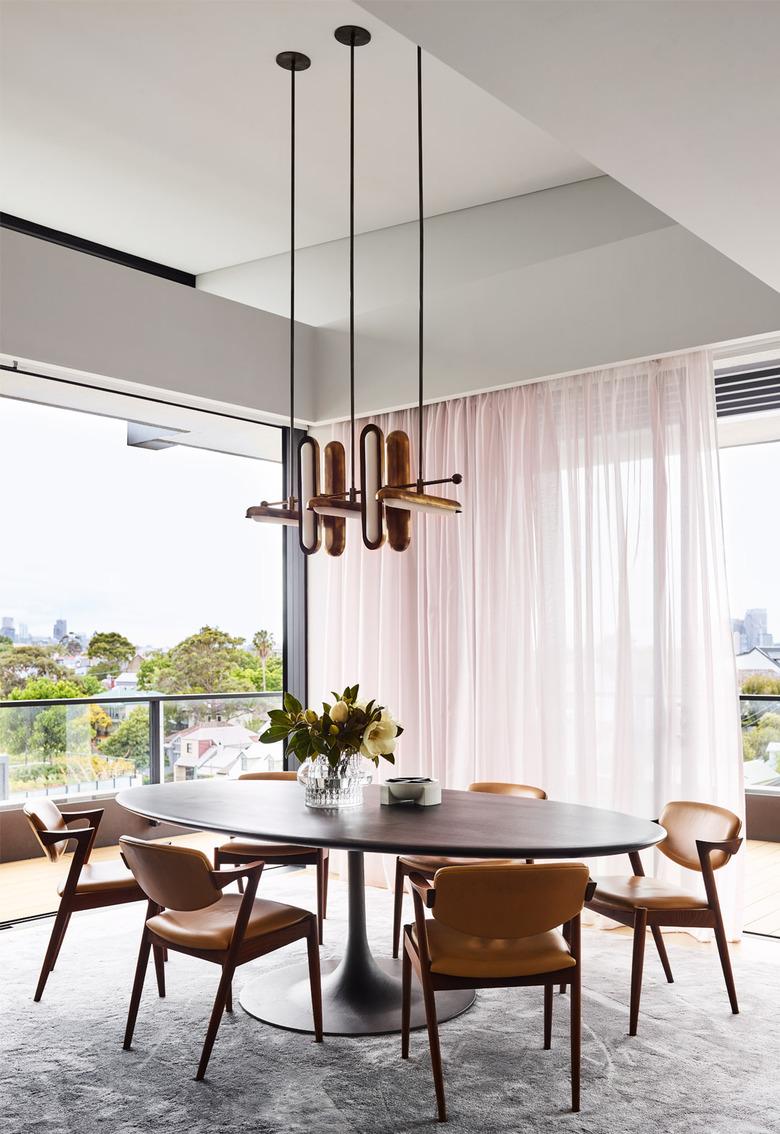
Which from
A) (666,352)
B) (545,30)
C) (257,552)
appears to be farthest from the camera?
(257,552)

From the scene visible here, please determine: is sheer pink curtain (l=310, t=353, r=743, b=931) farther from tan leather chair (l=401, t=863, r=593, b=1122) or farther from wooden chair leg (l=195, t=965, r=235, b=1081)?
wooden chair leg (l=195, t=965, r=235, b=1081)

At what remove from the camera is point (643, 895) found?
11.0 ft

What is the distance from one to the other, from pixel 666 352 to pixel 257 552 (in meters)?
3.94

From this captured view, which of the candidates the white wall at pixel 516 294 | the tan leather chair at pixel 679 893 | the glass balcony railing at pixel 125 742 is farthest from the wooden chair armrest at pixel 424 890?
the glass balcony railing at pixel 125 742

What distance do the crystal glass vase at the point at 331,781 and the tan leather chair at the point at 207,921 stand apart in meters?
0.41

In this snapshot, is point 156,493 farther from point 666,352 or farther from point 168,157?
point 666,352

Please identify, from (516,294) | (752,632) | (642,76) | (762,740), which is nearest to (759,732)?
(762,740)

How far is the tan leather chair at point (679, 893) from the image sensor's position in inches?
126

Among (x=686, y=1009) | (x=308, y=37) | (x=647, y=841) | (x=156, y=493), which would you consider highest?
(x=308, y=37)

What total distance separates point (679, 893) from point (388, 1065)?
114 centimetres

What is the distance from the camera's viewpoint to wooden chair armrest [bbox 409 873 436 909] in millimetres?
2674

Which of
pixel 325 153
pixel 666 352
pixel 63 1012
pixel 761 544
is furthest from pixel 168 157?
pixel 761 544

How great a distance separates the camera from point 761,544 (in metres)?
6.84

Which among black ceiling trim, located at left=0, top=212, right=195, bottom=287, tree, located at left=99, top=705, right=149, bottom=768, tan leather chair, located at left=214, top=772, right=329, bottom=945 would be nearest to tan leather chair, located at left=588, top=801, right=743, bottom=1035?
tan leather chair, located at left=214, top=772, right=329, bottom=945
